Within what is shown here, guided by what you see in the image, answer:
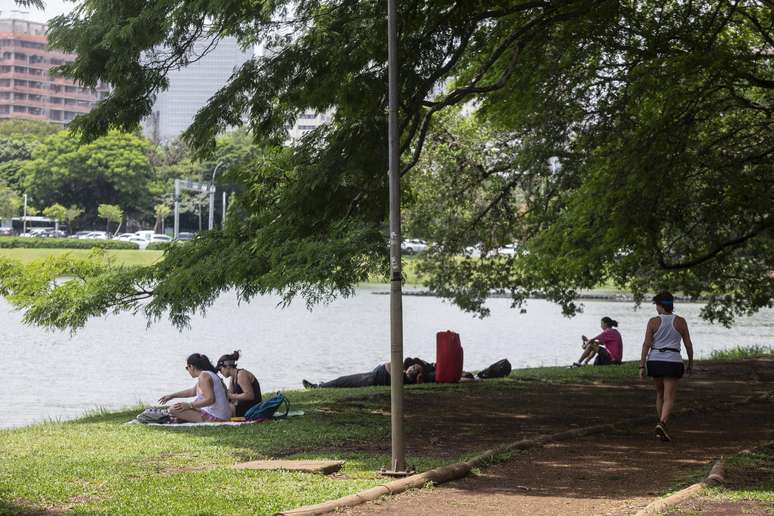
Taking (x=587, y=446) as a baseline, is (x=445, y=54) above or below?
above

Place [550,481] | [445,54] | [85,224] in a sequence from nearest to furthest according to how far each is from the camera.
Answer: [550,481], [445,54], [85,224]

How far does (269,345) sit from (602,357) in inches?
653

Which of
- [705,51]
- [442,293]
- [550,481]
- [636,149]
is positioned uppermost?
[705,51]

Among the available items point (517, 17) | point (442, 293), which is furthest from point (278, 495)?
point (442, 293)

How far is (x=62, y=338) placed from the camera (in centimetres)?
4009

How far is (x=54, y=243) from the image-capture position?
82938 millimetres

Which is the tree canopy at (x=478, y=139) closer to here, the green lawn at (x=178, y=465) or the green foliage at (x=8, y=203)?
the green lawn at (x=178, y=465)

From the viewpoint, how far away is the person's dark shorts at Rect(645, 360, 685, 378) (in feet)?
43.8

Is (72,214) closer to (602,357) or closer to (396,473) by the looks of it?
(602,357)

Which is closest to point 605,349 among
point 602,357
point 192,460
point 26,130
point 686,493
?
point 602,357

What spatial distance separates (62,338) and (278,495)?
107 ft

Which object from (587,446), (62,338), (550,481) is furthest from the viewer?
(62,338)

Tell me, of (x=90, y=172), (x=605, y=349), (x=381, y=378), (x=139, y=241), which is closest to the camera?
(x=381, y=378)

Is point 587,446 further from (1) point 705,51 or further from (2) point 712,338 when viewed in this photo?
(2) point 712,338
